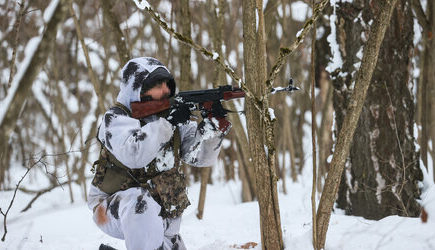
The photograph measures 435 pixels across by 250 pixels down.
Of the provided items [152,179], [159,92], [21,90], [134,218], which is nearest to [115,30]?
[159,92]

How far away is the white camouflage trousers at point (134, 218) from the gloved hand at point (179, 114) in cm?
45

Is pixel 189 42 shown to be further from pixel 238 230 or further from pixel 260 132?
pixel 238 230

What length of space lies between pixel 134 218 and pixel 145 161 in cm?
32

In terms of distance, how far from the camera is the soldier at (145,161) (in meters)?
2.36

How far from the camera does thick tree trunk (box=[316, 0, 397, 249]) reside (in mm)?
2178

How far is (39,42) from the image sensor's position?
5.64 feet

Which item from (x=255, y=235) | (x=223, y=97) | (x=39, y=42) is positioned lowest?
(x=255, y=235)

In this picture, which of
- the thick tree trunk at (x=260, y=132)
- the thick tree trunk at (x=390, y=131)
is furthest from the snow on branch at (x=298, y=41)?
the thick tree trunk at (x=390, y=131)

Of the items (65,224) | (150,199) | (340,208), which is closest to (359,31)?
(340,208)

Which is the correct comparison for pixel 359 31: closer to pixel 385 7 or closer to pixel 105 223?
pixel 385 7

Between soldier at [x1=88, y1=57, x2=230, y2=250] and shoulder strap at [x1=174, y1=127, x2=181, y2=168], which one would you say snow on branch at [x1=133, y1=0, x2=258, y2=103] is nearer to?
soldier at [x1=88, y1=57, x2=230, y2=250]

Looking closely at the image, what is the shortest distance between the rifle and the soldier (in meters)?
0.05

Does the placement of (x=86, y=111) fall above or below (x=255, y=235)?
above

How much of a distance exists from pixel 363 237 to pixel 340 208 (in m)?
1.29
